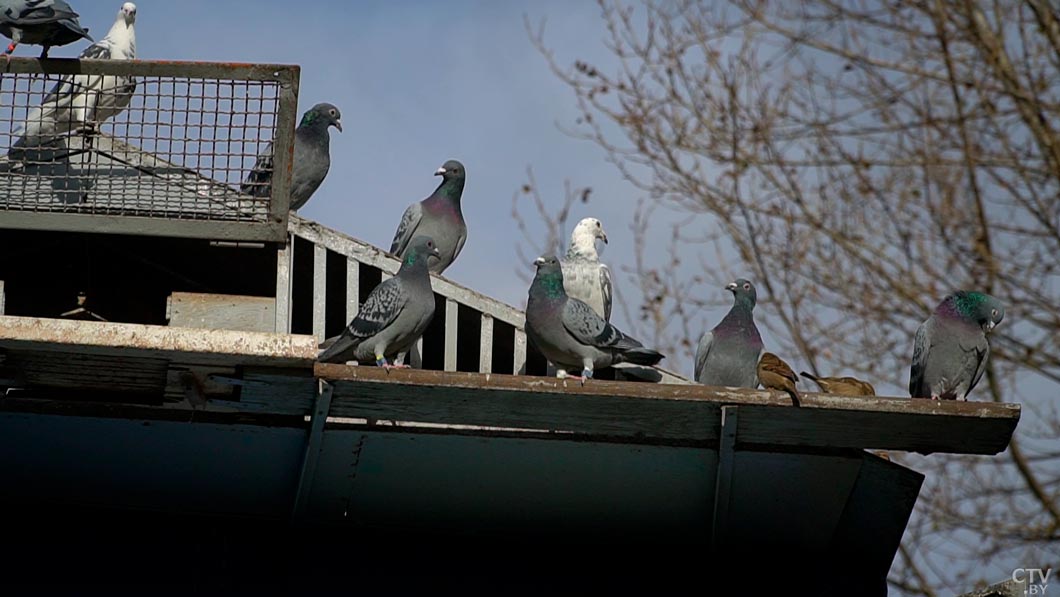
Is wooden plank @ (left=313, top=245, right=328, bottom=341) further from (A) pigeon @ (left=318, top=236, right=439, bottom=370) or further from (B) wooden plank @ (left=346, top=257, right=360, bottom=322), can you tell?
(A) pigeon @ (left=318, top=236, right=439, bottom=370)

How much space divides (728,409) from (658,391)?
1.08 feet

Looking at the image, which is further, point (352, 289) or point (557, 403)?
point (352, 289)

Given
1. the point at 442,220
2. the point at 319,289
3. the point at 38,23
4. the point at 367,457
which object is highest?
the point at 38,23

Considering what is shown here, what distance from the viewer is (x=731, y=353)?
24.3 feet

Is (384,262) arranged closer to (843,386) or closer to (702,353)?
(702,353)

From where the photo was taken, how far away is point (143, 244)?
7.36 meters

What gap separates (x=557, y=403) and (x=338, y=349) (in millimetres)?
1711

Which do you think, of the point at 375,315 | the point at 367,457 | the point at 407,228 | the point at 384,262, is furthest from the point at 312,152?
the point at 367,457

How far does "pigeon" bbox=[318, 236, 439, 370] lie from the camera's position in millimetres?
6566

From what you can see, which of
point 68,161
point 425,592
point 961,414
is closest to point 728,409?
point 961,414

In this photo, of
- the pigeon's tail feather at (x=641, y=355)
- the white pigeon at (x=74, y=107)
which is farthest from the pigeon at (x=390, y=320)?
the white pigeon at (x=74, y=107)

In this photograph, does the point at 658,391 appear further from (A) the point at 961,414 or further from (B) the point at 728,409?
(A) the point at 961,414

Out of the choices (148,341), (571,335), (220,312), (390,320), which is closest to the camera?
(148,341)

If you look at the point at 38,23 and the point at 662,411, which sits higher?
the point at 38,23
